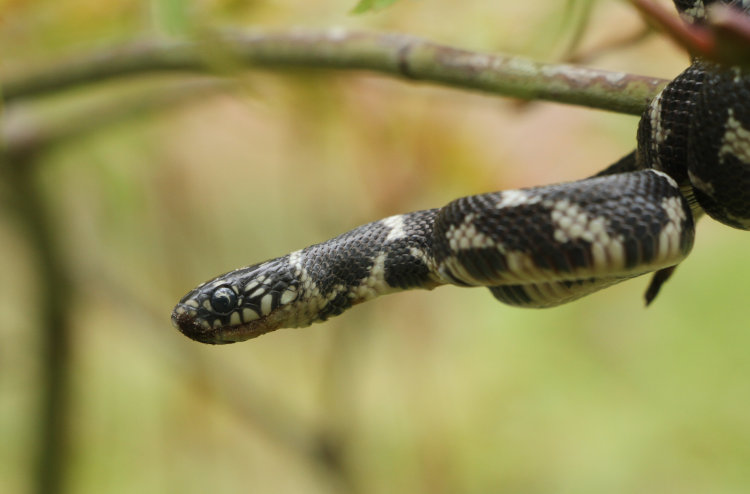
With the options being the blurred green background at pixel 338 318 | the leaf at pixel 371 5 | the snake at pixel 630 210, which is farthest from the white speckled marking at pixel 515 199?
the blurred green background at pixel 338 318

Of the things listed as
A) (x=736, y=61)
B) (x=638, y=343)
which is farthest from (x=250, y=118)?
(x=736, y=61)

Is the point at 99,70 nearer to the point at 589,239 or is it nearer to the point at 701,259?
the point at 589,239

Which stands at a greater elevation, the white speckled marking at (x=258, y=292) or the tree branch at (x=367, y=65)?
the tree branch at (x=367, y=65)

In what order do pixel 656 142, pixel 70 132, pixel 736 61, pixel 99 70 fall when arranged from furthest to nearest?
pixel 70 132 < pixel 99 70 < pixel 656 142 < pixel 736 61

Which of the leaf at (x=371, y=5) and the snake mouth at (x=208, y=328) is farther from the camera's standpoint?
the snake mouth at (x=208, y=328)

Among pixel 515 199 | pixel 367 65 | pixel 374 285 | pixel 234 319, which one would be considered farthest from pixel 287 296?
pixel 515 199

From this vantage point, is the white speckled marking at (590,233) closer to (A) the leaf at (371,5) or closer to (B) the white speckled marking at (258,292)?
(A) the leaf at (371,5)

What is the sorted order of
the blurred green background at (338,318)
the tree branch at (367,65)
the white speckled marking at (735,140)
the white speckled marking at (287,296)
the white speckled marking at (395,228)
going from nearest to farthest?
the white speckled marking at (735,140), the tree branch at (367,65), the white speckled marking at (395,228), the white speckled marking at (287,296), the blurred green background at (338,318)
